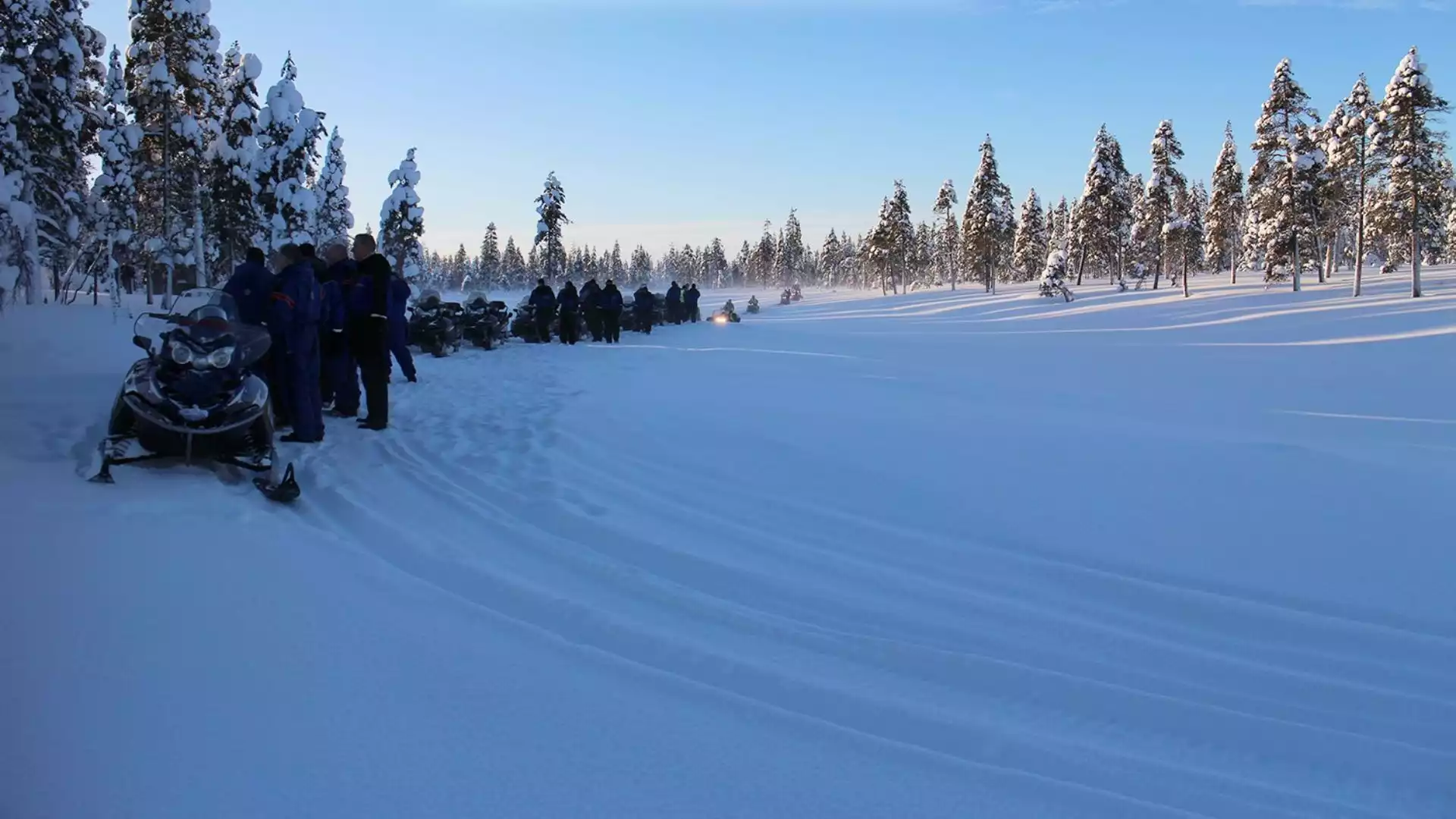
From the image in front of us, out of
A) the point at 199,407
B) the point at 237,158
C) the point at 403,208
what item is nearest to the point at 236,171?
the point at 237,158

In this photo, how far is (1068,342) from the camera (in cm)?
2845

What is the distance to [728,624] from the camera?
4.19 meters

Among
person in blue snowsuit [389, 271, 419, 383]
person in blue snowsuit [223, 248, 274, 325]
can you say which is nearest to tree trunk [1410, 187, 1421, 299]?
person in blue snowsuit [389, 271, 419, 383]

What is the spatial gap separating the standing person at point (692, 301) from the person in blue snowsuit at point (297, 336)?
28.4 m

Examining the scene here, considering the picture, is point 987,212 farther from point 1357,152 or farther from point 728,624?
point 728,624

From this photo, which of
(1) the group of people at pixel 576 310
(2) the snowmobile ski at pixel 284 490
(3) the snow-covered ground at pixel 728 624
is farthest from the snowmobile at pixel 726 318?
(2) the snowmobile ski at pixel 284 490

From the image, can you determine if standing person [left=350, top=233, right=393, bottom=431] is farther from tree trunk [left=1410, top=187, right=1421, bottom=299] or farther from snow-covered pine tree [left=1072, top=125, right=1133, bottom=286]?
snow-covered pine tree [left=1072, top=125, right=1133, bottom=286]

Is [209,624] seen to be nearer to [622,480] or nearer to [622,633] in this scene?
[622,633]

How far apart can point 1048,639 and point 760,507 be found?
2.52m

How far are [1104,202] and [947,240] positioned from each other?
136ft

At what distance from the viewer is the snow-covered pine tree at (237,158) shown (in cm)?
3428

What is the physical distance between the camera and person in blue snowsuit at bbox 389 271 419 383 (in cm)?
1173

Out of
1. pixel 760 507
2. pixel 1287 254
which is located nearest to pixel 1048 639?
pixel 760 507

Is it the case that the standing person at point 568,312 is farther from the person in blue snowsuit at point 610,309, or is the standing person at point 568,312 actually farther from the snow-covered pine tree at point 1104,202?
the snow-covered pine tree at point 1104,202
